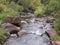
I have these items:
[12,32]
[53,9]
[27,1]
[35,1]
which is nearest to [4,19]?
[12,32]

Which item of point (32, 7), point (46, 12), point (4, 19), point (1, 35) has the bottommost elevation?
point (32, 7)

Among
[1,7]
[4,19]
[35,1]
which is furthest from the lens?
[35,1]

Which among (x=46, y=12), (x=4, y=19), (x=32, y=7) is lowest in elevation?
(x=32, y=7)

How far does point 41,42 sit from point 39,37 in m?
1.90

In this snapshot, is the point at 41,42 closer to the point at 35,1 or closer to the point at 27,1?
the point at 27,1

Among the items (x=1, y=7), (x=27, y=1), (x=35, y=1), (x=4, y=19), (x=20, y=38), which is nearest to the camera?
(x=20, y=38)

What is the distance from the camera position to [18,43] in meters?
16.4

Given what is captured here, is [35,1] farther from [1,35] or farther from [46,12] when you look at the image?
[1,35]

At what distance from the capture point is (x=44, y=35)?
19.1 meters

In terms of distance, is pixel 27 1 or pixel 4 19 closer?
pixel 4 19

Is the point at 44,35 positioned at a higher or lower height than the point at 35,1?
higher

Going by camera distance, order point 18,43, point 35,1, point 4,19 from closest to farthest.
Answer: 1. point 18,43
2. point 4,19
3. point 35,1

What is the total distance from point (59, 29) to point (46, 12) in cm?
2051

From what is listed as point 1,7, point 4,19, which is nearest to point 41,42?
point 4,19
